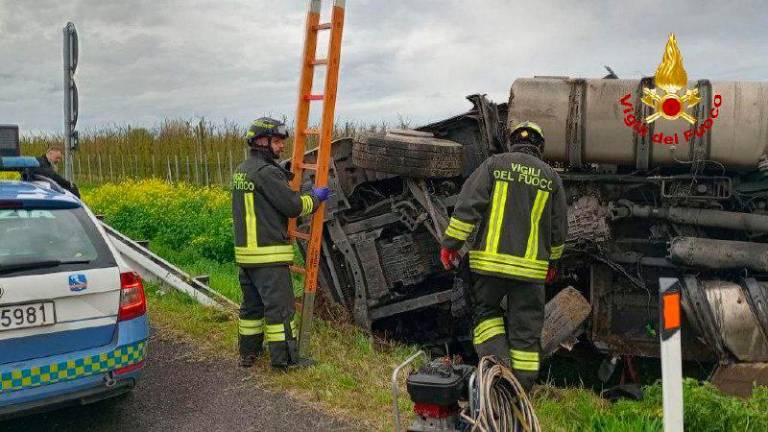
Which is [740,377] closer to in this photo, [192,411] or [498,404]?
[498,404]

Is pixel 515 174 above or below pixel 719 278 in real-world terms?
above

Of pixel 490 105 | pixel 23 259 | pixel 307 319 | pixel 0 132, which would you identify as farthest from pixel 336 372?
pixel 0 132

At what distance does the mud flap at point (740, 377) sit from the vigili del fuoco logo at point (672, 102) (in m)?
1.89

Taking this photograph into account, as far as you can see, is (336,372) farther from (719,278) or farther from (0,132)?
(0,132)

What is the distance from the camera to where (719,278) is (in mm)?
5812

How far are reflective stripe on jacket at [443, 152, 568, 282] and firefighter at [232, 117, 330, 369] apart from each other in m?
1.27

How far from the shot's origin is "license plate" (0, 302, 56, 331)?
3681mm

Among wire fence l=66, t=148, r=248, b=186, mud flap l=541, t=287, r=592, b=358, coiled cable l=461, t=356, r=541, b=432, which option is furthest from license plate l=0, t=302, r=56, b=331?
wire fence l=66, t=148, r=248, b=186

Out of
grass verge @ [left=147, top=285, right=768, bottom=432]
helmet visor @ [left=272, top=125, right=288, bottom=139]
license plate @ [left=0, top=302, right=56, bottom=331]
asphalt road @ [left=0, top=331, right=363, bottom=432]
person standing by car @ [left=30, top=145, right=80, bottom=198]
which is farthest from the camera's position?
person standing by car @ [left=30, top=145, right=80, bottom=198]

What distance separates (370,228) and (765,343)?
342 cm

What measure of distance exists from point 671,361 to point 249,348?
136 inches

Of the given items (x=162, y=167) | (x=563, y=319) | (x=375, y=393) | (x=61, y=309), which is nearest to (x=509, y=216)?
(x=375, y=393)

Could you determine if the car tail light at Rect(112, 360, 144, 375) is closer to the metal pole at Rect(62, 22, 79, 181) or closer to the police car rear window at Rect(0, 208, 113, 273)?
the police car rear window at Rect(0, 208, 113, 273)

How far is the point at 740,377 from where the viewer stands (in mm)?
5363
